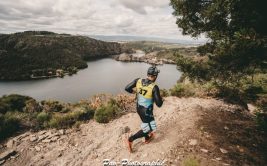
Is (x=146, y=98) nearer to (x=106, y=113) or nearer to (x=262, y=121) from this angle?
(x=262, y=121)

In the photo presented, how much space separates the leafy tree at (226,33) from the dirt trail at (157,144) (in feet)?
6.57

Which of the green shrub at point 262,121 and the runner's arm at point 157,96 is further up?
the runner's arm at point 157,96

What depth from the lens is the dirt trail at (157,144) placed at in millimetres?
6017

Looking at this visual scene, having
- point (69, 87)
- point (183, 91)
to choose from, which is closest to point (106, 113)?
point (183, 91)

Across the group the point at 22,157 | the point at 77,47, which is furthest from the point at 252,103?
the point at 77,47

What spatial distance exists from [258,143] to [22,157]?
8779 millimetres

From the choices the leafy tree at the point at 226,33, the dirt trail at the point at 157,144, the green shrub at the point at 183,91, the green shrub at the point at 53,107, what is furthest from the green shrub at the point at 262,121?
the green shrub at the point at 53,107

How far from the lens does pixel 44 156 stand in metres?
8.77

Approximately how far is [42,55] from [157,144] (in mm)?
122115

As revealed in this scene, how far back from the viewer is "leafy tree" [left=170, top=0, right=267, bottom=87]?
20.5ft

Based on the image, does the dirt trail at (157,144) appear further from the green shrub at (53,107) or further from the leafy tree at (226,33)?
the green shrub at (53,107)

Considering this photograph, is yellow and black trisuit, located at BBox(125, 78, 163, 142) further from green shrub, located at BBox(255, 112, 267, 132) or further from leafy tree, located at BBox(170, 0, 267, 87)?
green shrub, located at BBox(255, 112, 267, 132)

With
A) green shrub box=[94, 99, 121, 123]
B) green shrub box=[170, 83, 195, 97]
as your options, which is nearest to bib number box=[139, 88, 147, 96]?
green shrub box=[94, 99, 121, 123]

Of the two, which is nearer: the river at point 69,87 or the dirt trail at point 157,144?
the dirt trail at point 157,144
